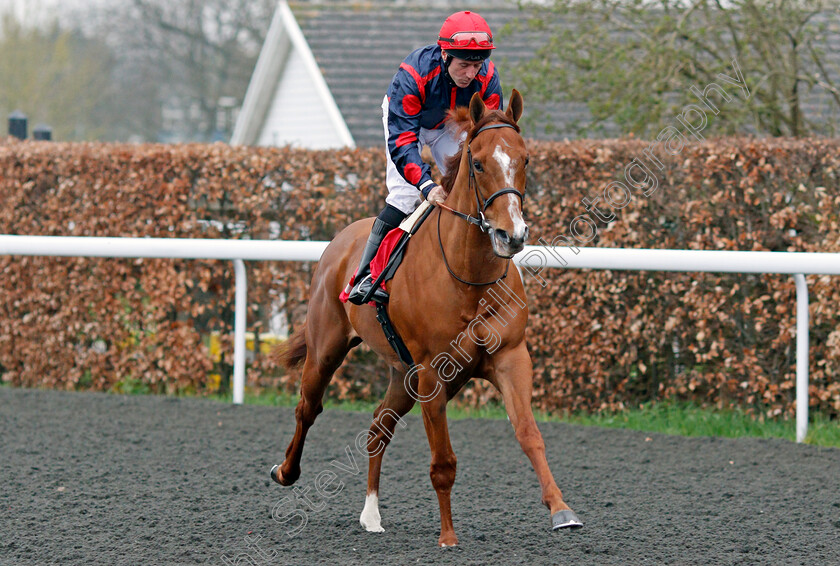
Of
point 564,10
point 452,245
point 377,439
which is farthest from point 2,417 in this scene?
point 564,10

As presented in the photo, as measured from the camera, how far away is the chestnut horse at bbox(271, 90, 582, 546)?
3357 mm

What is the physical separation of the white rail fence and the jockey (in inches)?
60.5

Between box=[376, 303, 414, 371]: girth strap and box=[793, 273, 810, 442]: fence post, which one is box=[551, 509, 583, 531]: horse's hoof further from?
box=[793, 273, 810, 442]: fence post

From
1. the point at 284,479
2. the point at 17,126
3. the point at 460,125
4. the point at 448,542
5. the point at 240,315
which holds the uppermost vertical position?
the point at 17,126

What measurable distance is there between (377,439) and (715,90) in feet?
15.5

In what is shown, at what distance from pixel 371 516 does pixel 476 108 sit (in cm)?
182

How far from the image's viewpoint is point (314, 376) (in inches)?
184

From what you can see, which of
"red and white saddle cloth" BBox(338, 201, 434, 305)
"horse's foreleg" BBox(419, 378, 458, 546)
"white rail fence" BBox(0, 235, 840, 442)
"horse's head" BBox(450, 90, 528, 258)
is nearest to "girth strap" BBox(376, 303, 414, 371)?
"red and white saddle cloth" BBox(338, 201, 434, 305)

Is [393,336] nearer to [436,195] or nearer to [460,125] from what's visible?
[436,195]

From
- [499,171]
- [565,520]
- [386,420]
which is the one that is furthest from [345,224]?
[565,520]

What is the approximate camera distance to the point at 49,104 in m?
30.3

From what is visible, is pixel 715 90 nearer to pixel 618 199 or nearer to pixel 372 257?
pixel 618 199

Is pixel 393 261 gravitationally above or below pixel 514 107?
below

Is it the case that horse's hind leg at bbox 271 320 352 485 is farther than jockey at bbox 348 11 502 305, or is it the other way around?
horse's hind leg at bbox 271 320 352 485
